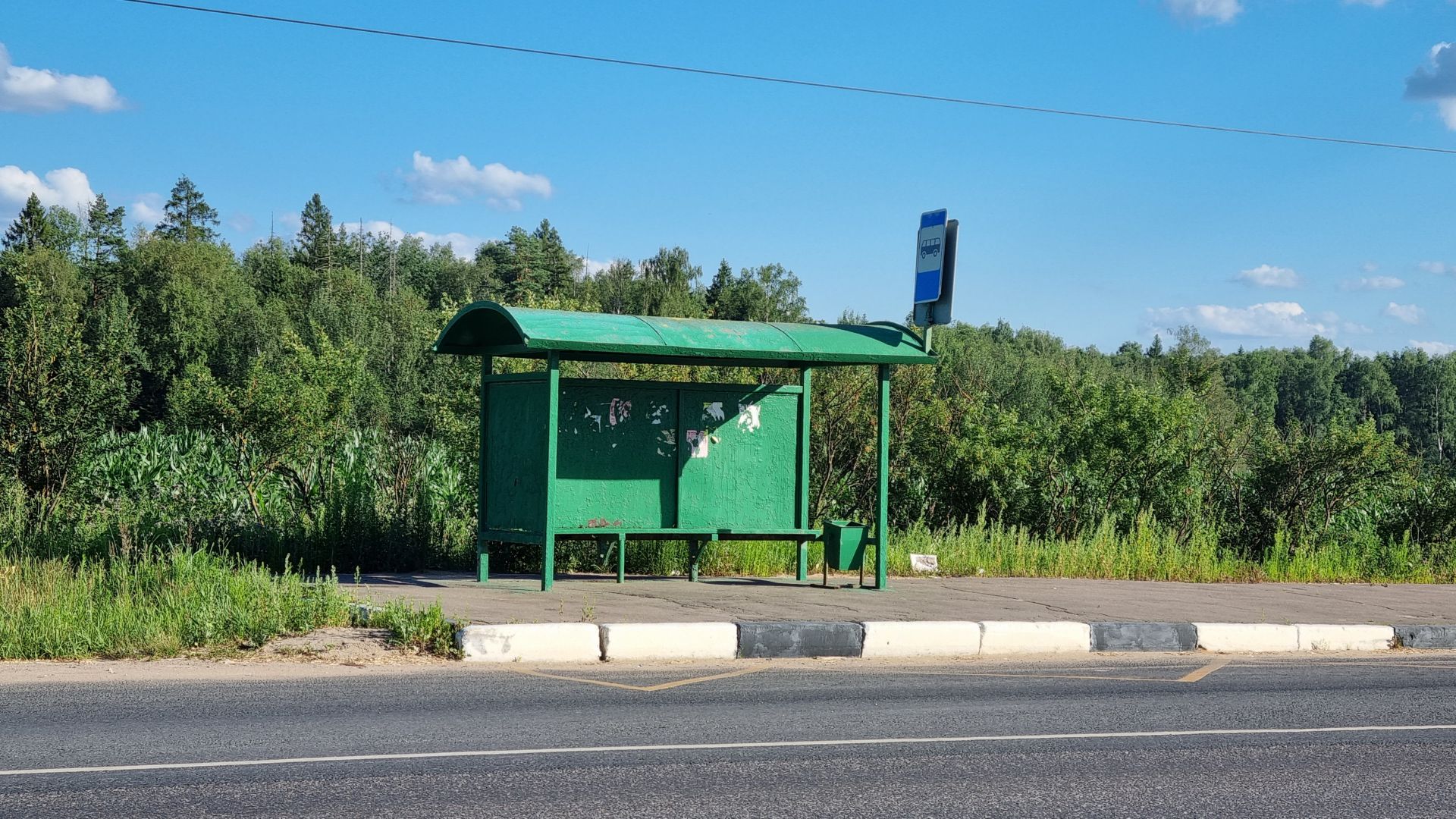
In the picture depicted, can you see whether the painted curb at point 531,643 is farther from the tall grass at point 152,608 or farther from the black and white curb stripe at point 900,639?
the tall grass at point 152,608

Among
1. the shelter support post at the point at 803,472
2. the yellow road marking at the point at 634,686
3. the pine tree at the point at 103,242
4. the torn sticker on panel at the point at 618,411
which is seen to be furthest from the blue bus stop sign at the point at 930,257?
the pine tree at the point at 103,242

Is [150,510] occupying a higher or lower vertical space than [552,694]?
higher

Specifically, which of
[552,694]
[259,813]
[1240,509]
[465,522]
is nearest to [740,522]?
→ [465,522]

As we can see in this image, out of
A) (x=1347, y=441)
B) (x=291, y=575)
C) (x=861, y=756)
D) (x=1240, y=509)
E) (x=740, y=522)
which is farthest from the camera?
(x=1240, y=509)

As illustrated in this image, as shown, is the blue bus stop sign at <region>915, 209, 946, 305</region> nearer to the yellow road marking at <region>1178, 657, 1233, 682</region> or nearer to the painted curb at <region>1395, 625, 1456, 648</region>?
the yellow road marking at <region>1178, 657, 1233, 682</region>

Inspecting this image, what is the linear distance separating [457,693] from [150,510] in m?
9.21

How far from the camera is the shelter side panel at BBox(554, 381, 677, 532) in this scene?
12969 millimetres

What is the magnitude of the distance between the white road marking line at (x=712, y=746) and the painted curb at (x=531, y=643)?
3.05 metres

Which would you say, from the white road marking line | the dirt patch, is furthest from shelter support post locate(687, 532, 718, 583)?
the white road marking line

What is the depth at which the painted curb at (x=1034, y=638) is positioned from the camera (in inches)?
432

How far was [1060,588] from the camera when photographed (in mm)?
14727

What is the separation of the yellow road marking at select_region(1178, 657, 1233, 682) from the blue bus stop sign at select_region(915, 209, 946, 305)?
458cm

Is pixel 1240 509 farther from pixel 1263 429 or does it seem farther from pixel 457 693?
pixel 457 693

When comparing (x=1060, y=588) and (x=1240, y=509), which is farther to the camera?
(x=1240, y=509)
